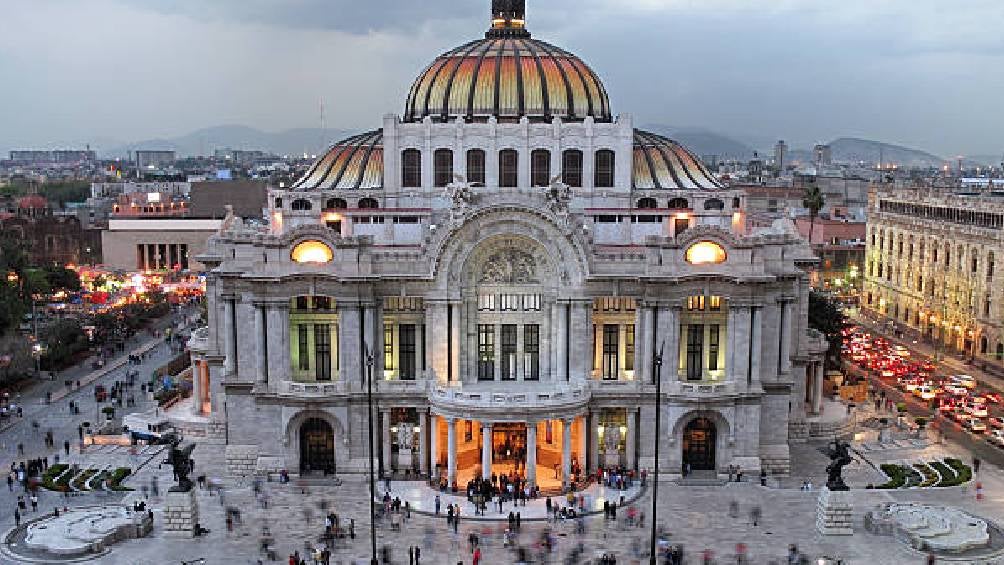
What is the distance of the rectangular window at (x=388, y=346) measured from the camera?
2682 inches

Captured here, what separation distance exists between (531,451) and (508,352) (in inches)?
308

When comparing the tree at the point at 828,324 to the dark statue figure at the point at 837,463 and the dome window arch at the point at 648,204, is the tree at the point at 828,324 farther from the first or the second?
the dark statue figure at the point at 837,463

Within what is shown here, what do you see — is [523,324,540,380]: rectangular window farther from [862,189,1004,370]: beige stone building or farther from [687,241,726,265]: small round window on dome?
[862,189,1004,370]: beige stone building

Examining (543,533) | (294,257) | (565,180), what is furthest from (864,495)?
(294,257)

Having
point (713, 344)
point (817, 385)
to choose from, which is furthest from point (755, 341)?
point (817, 385)

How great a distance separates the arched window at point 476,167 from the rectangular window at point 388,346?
54.9 ft

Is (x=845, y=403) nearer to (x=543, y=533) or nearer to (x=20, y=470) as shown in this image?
(x=543, y=533)

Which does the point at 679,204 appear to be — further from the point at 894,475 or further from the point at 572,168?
the point at 894,475

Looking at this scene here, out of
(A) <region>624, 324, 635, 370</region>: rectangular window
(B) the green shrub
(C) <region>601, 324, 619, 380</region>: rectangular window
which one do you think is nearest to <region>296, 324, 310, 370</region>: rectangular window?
(C) <region>601, 324, 619, 380</region>: rectangular window

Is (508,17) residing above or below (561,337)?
above

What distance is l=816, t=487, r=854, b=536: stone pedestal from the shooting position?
57472 millimetres

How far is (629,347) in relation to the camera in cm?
6819

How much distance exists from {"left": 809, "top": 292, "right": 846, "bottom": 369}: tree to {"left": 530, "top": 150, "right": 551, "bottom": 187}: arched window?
28167 mm

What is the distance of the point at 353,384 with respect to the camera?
67000mm
